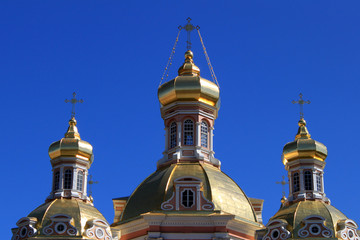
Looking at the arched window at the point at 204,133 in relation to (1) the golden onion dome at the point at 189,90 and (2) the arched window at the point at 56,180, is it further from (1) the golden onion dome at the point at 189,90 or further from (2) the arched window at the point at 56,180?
(2) the arched window at the point at 56,180

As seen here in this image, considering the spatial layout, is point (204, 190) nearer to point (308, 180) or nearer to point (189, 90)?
point (308, 180)

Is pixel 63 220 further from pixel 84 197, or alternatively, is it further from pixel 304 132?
pixel 304 132

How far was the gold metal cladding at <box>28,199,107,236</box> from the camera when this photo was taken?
1715 inches

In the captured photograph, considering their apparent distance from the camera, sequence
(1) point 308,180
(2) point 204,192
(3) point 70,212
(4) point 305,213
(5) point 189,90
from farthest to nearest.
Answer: (5) point 189,90 → (1) point 308,180 → (2) point 204,192 → (3) point 70,212 → (4) point 305,213

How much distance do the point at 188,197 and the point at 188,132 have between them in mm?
5854

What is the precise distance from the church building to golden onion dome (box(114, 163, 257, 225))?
46mm

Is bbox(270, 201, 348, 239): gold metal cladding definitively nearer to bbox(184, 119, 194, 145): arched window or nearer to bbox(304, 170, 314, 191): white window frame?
bbox(304, 170, 314, 191): white window frame

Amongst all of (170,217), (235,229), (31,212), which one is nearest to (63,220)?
(31,212)

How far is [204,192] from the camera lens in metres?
45.0

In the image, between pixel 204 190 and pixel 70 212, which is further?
pixel 204 190

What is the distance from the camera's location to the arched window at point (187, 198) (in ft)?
146

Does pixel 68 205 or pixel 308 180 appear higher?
pixel 308 180

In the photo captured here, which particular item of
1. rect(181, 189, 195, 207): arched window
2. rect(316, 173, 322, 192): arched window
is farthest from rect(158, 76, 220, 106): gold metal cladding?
rect(316, 173, 322, 192): arched window

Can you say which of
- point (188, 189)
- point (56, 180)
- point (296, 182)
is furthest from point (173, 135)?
point (296, 182)
